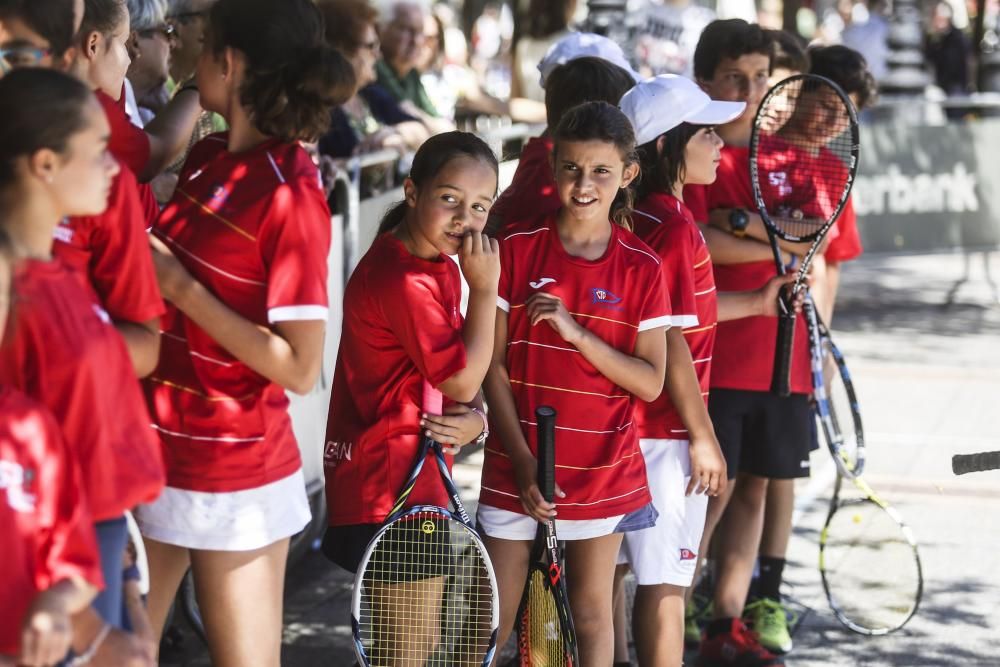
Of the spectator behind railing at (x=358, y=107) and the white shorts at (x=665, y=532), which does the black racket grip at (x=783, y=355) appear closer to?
the white shorts at (x=665, y=532)

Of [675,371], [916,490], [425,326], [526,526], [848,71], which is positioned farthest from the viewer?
[916,490]

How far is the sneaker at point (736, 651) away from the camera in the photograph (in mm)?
5152

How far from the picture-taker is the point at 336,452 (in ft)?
12.3

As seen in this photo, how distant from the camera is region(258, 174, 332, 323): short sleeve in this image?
313 cm

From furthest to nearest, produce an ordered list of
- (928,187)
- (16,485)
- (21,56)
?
(928,187)
(21,56)
(16,485)

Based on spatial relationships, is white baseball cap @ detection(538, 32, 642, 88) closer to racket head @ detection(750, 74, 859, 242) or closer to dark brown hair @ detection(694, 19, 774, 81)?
dark brown hair @ detection(694, 19, 774, 81)

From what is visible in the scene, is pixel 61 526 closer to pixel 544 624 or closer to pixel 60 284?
pixel 60 284

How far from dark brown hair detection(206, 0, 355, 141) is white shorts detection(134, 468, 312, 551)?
0.81 meters

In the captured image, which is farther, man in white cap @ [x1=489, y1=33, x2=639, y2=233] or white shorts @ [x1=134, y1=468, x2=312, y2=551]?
man in white cap @ [x1=489, y1=33, x2=639, y2=233]

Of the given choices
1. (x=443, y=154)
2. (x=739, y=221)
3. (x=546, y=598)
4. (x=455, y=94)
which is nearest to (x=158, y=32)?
(x=443, y=154)

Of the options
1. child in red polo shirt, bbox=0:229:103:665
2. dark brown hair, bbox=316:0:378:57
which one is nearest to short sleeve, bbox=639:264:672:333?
child in red polo shirt, bbox=0:229:103:665

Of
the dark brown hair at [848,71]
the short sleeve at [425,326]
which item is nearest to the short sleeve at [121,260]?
the short sleeve at [425,326]

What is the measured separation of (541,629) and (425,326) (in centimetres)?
98

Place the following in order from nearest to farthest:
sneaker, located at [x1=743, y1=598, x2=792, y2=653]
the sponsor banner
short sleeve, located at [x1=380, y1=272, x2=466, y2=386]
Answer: short sleeve, located at [x1=380, y1=272, x2=466, y2=386] < sneaker, located at [x1=743, y1=598, x2=792, y2=653] < the sponsor banner
